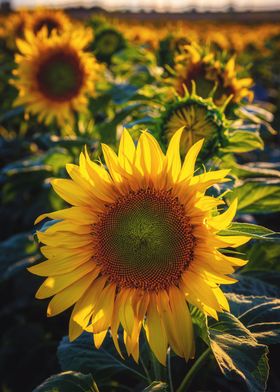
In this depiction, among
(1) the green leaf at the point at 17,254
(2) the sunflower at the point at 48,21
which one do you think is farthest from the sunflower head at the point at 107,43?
(1) the green leaf at the point at 17,254

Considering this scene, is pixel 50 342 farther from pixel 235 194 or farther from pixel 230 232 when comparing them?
pixel 230 232

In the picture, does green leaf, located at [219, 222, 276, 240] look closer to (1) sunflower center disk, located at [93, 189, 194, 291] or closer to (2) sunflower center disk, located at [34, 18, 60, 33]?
(1) sunflower center disk, located at [93, 189, 194, 291]

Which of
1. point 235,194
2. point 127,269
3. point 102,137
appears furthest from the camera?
point 102,137

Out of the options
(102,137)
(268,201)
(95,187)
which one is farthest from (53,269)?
(102,137)

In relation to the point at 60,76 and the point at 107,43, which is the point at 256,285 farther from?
the point at 107,43

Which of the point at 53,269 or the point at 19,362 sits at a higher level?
the point at 53,269

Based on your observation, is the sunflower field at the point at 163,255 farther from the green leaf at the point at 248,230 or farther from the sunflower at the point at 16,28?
the sunflower at the point at 16,28

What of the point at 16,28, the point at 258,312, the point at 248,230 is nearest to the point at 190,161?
the point at 248,230
